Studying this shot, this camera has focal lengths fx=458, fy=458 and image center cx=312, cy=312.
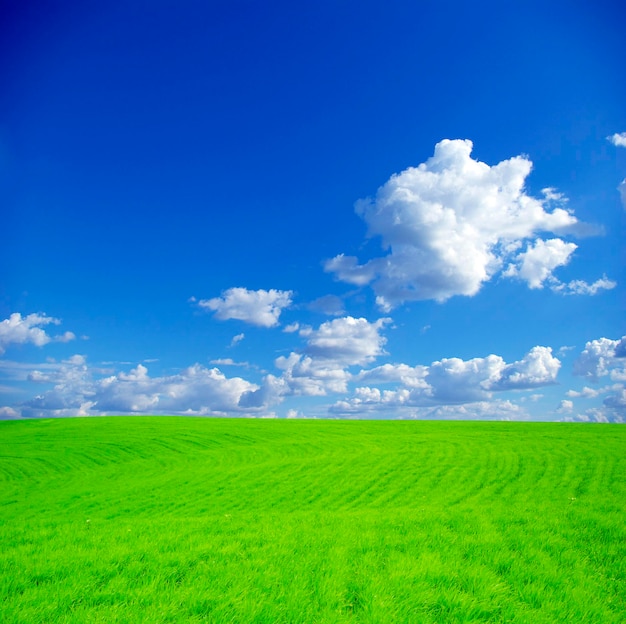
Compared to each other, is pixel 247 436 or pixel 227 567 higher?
pixel 227 567

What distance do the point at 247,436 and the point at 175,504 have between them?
90.2 ft

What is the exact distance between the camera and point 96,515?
2334cm

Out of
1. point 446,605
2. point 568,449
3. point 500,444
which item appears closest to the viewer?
point 446,605

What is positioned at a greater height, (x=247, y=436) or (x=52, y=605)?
(x=52, y=605)

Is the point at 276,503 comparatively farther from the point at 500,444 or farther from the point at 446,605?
the point at 500,444

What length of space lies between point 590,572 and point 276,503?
18475 millimetres

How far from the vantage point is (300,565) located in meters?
7.31

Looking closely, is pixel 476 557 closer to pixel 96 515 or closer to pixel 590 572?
pixel 590 572

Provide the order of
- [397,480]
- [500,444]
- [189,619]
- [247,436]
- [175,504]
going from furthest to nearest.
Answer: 1. [247,436]
2. [500,444]
3. [397,480]
4. [175,504]
5. [189,619]

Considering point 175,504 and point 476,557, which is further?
point 175,504

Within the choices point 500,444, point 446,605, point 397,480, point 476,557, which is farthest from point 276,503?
point 500,444

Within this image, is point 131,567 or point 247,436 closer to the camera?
point 131,567

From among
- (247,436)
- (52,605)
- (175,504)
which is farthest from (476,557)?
(247,436)

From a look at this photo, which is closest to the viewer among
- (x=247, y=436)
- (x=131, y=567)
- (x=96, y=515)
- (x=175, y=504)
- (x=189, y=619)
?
(x=189, y=619)
